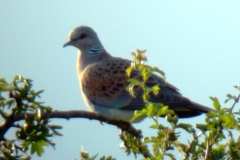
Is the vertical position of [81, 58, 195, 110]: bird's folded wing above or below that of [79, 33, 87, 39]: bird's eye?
below

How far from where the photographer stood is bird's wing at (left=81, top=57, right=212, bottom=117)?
420 centimetres

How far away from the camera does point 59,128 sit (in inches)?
61.0

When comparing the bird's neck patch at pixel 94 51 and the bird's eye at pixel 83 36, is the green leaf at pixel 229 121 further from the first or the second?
the bird's eye at pixel 83 36

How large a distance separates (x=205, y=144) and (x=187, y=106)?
2392mm

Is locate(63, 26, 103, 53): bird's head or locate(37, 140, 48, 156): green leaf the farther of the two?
A: locate(63, 26, 103, 53): bird's head

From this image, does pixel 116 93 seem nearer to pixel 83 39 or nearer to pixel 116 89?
pixel 116 89

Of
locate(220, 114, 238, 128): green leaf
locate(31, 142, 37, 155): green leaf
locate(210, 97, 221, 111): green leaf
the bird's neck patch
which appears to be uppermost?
locate(210, 97, 221, 111): green leaf

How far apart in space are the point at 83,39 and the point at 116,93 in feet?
3.82

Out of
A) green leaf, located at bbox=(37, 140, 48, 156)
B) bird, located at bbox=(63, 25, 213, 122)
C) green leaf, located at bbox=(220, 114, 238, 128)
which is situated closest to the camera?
green leaf, located at bbox=(220, 114, 238, 128)

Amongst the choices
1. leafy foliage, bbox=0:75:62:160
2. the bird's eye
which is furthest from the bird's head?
leafy foliage, bbox=0:75:62:160

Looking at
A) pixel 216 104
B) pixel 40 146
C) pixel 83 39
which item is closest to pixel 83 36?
pixel 83 39

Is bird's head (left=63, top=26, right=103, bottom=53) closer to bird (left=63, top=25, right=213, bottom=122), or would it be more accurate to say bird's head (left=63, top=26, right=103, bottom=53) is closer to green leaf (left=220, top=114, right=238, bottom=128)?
bird (left=63, top=25, right=213, bottom=122)

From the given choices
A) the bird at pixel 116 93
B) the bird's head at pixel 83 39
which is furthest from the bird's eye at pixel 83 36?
the bird at pixel 116 93

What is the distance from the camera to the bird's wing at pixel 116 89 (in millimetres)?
4199
